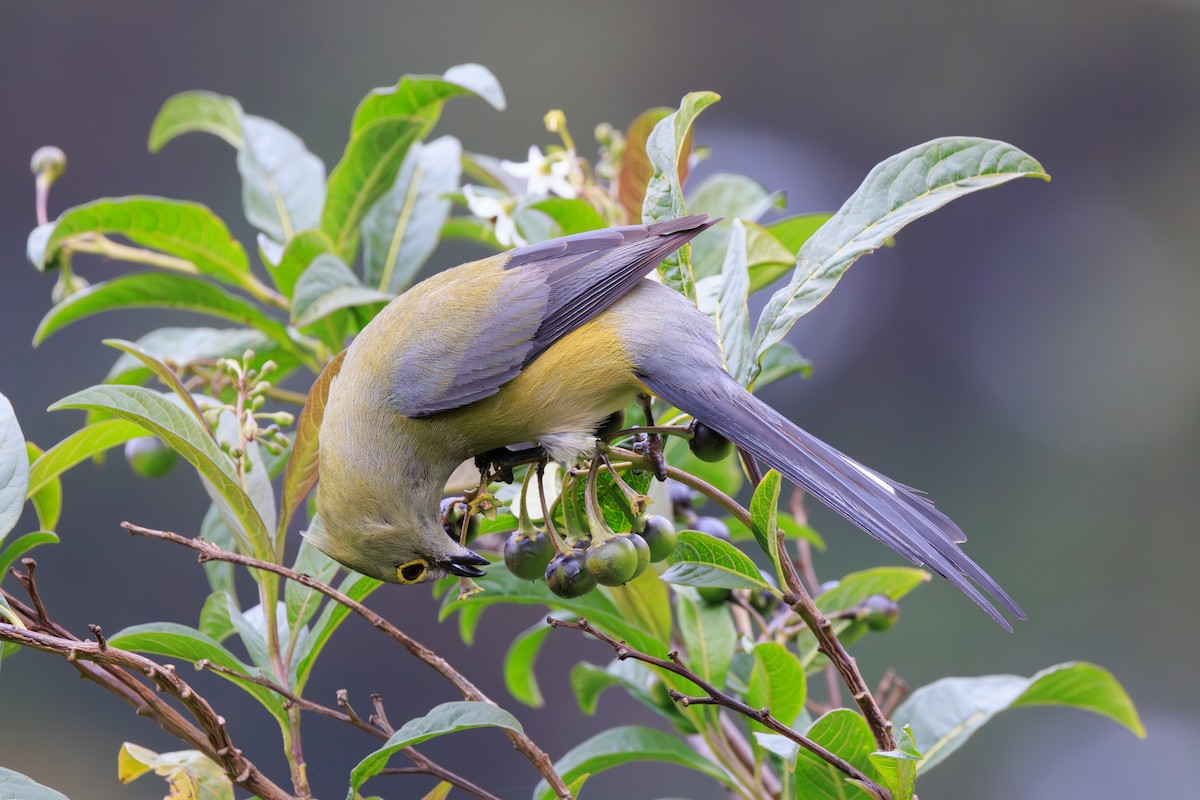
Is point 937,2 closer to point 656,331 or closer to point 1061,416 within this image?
point 1061,416

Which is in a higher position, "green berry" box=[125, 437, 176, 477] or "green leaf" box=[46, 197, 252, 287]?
"green leaf" box=[46, 197, 252, 287]

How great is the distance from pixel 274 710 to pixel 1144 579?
1070 cm

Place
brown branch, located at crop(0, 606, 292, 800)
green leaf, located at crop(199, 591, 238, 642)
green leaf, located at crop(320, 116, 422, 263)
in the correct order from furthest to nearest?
1. green leaf, located at crop(320, 116, 422, 263)
2. green leaf, located at crop(199, 591, 238, 642)
3. brown branch, located at crop(0, 606, 292, 800)

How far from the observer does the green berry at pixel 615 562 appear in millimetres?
1504

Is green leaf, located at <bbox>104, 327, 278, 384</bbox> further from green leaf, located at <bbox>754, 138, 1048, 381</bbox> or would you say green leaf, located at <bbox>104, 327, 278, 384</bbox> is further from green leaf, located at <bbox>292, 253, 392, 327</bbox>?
green leaf, located at <bbox>754, 138, 1048, 381</bbox>

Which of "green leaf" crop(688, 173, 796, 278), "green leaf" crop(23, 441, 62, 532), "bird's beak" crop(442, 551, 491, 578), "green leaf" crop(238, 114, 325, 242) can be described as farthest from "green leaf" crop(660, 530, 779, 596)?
"green leaf" crop(238, 114, 325, 242)

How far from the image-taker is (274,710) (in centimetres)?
162

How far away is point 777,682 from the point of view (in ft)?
5.64

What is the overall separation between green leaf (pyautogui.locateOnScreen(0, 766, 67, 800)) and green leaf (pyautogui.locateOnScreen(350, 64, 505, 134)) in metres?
1.45

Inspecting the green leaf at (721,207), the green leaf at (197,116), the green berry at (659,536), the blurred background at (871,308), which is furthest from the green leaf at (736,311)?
the blurred background at (871,308)

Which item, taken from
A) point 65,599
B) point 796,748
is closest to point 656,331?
point 796,748

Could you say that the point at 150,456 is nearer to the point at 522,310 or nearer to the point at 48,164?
the point at 48,164

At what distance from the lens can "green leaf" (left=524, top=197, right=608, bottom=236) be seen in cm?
219

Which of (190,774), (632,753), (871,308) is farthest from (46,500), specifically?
(871,308)
